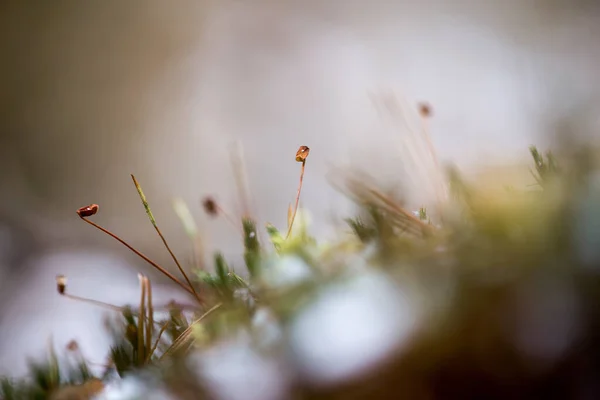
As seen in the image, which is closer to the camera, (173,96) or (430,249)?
(430,249)

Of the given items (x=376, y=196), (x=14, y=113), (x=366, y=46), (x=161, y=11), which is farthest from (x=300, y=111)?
(x=376, y=196)

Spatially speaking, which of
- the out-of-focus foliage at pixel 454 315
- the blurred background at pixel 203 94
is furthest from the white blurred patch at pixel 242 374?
the blurred background at pixel 203 94

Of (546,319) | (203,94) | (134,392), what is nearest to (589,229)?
(546,319)

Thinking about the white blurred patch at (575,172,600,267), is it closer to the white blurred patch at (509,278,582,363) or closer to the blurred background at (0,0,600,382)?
the white blurred patch at (509,278,582,363)

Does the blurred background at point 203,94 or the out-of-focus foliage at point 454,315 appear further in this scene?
the blurred background at point 203,94

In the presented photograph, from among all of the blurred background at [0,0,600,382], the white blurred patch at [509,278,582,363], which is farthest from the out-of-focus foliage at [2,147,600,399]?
the blurred background at [0,0,600,382]

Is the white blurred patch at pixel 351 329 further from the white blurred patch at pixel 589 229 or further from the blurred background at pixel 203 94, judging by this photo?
the blurred background at pixel 203 94

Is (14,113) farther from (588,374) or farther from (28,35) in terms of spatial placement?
(588,374)

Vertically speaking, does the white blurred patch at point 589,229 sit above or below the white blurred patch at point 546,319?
above
